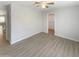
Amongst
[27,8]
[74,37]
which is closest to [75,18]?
[74,37]

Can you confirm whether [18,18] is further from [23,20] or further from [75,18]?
[75,18]

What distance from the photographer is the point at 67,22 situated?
8875 mm

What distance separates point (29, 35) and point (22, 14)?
158 cm

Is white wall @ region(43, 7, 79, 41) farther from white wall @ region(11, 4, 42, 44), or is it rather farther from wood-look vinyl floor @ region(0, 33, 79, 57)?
wood-look vinyl floor @ region(0, 33, 79, 57)

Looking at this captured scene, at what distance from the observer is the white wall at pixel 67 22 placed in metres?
8.37

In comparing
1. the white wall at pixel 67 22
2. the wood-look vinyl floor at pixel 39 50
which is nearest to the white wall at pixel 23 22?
the wood-look vinyl floor at pixel 39 50

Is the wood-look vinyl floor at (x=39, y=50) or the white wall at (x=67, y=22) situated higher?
the white wall at (x=67, y=22)

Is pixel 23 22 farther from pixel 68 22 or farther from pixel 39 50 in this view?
pixel 68 22

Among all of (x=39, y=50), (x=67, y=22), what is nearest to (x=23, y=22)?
(x=39, y=50)

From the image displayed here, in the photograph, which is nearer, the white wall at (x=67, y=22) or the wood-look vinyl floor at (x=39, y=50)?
the wood-look vinyl floor at (x=39, y=50)

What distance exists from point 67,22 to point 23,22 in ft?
9.67

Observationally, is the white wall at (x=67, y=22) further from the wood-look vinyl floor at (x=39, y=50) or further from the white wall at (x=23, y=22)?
the wood-look vinyl floor at (x=39, y=50)

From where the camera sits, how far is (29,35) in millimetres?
8898

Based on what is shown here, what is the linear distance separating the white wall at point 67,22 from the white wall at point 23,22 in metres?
1.48
